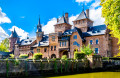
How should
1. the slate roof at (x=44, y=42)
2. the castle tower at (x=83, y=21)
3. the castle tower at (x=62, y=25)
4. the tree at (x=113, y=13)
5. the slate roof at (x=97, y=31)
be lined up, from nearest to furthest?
the tree at (x=113, y=13), the slate roof at (x=97, y=31), the castle tower at (x=83, y=21), the castle tower at (x=62, y=25), the slate roof at (x=44, y=42)

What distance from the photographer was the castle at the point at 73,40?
1553 inches

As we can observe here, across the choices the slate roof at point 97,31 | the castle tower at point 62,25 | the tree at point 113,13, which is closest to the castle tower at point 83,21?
the castle tower at point 62,25

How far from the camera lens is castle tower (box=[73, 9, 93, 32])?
46.6 m

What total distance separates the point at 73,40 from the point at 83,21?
854cm

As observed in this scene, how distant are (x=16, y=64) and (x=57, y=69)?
6224 millimetres

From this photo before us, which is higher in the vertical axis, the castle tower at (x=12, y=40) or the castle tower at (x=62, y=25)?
the castle tower at (x=62, y=25)

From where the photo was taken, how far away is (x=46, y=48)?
50438 mm

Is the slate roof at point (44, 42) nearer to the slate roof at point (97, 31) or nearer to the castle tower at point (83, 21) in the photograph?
the castle tower at point (83, 21)

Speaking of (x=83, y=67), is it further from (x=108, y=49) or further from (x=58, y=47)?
(x=58, y=47)

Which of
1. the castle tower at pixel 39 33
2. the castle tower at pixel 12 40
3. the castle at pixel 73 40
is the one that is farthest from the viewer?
the castle tower at pixel 12 40

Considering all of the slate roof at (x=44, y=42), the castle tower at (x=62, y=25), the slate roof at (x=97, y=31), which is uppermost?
the castle tower at (x=62, y=25)

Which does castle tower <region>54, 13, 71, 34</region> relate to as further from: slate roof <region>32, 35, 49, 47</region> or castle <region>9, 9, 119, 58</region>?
slate roof <region>32, 35, 49, 47</region>

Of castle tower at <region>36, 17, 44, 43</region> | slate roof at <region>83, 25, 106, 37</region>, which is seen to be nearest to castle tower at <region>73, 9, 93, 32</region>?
slate roof at <region>83, 25, 106, 37</region>

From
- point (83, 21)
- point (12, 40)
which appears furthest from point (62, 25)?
point (12, 40)
